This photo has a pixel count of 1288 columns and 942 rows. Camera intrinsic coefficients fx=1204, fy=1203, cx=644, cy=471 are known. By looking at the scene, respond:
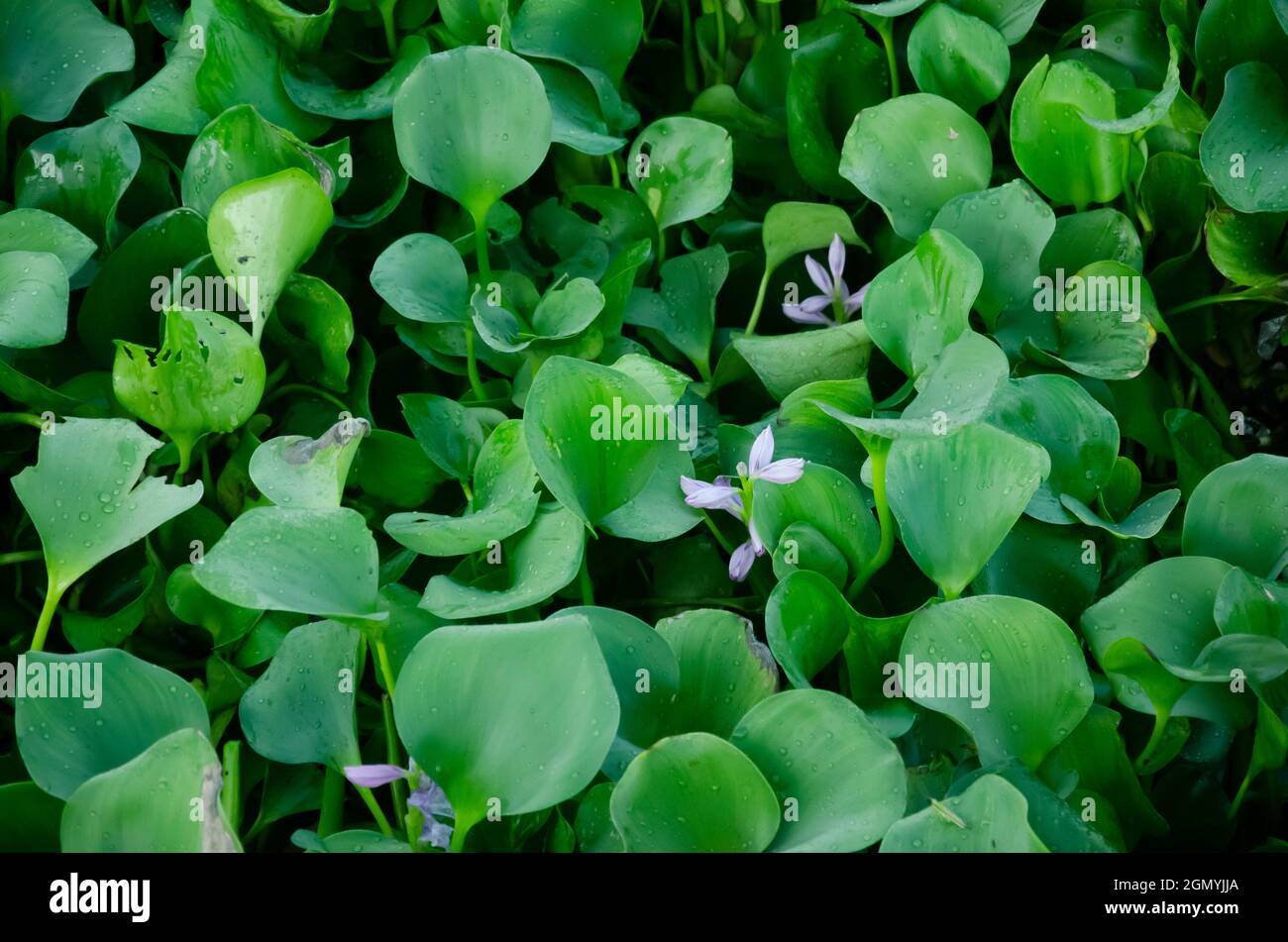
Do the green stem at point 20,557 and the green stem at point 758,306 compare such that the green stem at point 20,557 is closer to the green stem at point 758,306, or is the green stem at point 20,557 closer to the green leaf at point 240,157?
the green leaf at point 240,157

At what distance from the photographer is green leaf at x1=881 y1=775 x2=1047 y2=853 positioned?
45 centimetres

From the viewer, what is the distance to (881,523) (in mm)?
603

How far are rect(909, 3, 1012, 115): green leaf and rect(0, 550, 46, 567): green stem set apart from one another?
60cm

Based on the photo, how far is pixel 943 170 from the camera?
2.40 ft

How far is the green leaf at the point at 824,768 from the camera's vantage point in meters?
0.47

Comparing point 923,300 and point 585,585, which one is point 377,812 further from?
point 923,300

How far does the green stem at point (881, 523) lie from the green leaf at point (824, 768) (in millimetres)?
118

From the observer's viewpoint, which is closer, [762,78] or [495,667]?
[495,667]

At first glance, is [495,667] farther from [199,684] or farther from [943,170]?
[943,170]

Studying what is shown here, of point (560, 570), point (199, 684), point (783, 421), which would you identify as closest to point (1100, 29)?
point (783, 421)

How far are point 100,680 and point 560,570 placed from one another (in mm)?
200

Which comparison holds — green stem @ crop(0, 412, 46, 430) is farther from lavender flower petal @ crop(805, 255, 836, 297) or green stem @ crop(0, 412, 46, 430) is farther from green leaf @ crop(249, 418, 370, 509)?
lavender flower petal @ crop(805, 255, 836, 297)

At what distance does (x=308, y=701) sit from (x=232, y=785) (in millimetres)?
48

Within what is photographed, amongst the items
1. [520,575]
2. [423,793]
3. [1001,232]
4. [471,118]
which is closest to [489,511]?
[520,575]
